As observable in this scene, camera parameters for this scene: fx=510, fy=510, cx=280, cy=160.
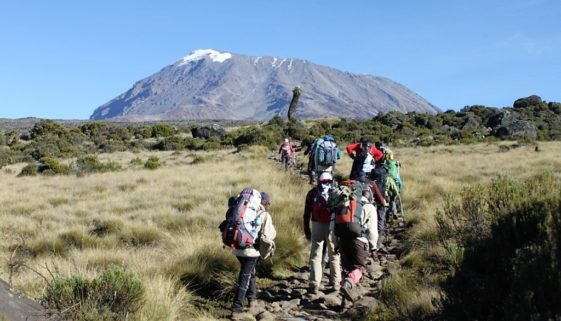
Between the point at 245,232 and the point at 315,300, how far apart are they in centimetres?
159

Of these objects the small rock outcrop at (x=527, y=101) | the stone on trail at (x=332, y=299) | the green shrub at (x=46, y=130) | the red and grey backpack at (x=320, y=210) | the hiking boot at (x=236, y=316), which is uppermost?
the small rock outcrop at (x=527, y=101)

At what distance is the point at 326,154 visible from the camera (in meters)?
11.3

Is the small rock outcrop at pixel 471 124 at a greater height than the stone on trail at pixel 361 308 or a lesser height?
greater

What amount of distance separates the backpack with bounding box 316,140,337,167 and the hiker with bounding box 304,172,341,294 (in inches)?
156

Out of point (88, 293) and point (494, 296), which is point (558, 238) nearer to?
point (494, 296)

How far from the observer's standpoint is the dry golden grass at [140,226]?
22.7 ft

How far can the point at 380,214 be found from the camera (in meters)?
9.46

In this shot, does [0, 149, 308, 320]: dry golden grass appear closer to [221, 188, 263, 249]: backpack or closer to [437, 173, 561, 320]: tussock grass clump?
[221, 188, 263, 249]: backpack

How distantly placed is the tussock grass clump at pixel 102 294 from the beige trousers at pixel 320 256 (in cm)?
253

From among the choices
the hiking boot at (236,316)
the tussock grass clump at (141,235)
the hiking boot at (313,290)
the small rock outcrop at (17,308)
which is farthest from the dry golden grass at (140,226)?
the hiking boot at (313,290)

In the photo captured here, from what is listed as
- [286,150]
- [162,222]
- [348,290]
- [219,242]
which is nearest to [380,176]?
[219,242]

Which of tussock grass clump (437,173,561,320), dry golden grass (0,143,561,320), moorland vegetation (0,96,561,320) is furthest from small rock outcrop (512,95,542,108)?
tussock grass clump (437,173,561,320)

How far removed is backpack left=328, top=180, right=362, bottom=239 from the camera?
6.48 metres

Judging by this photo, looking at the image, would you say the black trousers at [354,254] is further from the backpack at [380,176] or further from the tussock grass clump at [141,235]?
the tussock grass clump at [141,235]
